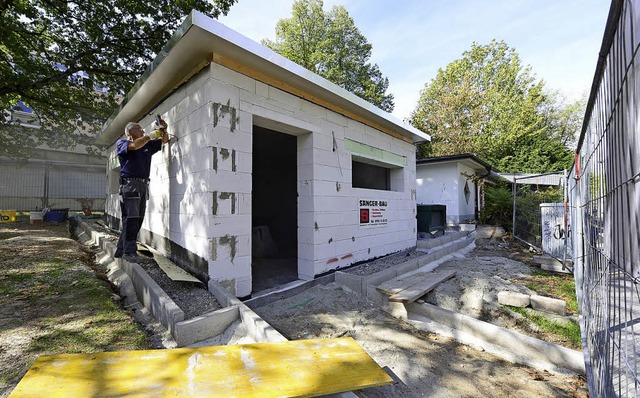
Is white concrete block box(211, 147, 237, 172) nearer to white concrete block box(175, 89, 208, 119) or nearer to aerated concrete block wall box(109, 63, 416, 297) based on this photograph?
aerated concrete block wall box(109, 63, 416, 297)

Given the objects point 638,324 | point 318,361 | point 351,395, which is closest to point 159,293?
point 318,361

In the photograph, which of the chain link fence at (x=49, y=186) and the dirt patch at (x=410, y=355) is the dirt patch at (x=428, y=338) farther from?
the chain link fence at (x=49, y=186)

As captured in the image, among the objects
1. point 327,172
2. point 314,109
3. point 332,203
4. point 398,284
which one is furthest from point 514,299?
point 314,109

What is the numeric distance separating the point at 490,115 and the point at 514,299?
71.7 ft

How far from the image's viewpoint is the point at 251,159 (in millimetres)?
4098

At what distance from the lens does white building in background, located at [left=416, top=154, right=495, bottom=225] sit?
40.0ft

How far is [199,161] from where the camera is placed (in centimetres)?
383

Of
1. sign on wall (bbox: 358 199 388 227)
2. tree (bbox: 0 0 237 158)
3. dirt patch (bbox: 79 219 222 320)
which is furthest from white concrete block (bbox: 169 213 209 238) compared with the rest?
tree (bbox: 0 0 237 158)

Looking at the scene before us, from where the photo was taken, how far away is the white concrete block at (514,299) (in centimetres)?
416

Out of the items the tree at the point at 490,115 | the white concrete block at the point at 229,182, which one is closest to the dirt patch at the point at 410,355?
the white concrete block at the point at 229,182

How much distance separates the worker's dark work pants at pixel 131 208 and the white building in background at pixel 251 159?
437 mm

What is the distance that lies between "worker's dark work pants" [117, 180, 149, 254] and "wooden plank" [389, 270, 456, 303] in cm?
409

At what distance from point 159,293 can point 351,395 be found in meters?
2.40

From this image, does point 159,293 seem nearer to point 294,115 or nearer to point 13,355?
point 13,355
